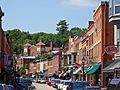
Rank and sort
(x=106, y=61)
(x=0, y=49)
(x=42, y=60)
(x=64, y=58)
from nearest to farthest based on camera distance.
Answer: (x=106, y=61) → (x=0, y=49) → (x=64, y=58) → (x=42, y=60)

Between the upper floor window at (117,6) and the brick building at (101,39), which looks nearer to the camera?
the upper floor window at (117,6)

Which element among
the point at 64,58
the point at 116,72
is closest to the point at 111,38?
the point at 116,72

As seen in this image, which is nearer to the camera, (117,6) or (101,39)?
(117,6)

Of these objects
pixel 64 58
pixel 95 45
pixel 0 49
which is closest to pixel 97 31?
pixel 95 45

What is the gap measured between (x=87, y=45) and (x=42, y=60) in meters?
92.5

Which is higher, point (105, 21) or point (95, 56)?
point (105, 21)

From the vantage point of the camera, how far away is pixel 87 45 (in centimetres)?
8288

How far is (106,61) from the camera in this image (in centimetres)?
5859

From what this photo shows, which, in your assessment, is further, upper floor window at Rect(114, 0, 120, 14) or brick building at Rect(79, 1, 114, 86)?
brick building at Rect(79, 1, 114, 86)

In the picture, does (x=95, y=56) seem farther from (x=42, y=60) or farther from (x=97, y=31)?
(x=42, y=60)

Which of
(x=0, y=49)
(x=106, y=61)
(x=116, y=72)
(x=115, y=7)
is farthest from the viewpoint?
(x=0, y=49)

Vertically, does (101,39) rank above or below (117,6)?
below

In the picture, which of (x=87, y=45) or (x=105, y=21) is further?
(x=87, y=45)

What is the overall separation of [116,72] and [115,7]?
8380 millimetres
